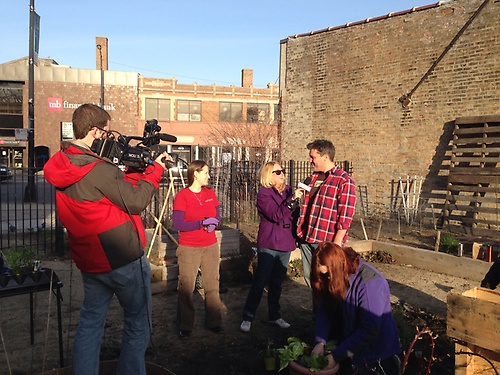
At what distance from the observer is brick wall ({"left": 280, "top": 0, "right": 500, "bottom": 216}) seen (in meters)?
12.0

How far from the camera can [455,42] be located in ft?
40.5

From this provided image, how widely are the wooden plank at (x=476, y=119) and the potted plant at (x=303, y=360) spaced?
10470 mm

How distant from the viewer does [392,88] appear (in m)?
13.7

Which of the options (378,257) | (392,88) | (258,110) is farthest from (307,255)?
(258,110)

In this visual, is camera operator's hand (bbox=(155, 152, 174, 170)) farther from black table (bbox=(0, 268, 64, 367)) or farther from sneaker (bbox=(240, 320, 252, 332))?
sneaker (bbox=(240, 320, 252, 332))

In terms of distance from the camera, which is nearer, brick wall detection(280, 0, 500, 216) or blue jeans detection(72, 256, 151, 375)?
blue jeans detection(72, 256, 151, 375)

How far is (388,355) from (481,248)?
5.76 meters

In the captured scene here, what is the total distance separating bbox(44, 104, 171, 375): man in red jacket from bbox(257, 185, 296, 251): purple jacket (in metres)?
1.88

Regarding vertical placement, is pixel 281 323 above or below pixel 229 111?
below

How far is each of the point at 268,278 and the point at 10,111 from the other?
41.2 meters

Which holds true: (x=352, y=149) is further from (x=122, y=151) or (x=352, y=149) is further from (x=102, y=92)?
(x=102, y=92)

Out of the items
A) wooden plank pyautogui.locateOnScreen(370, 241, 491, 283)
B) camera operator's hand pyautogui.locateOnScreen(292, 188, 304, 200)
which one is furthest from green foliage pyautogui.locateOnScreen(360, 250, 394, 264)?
camera operator's hand pyautogui.locateOnScreen(292, 188, 304, 200)

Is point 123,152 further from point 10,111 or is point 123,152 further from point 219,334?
point 10,111

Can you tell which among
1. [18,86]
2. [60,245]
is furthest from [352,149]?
[18,86]
